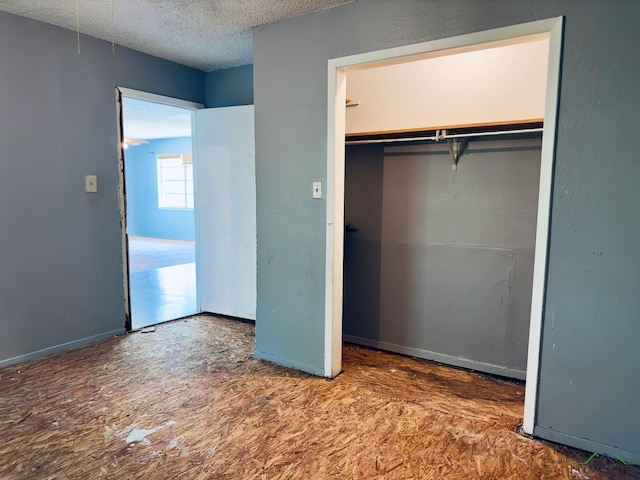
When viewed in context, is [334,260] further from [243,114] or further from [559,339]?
[243,114]

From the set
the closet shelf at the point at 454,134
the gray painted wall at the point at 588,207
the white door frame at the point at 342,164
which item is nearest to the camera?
the gray painted wall at the point at 588,207

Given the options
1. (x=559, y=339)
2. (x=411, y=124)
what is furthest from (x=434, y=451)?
(x=411, y=124)

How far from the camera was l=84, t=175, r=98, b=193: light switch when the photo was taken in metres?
3.19

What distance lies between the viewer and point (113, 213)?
3.40 m

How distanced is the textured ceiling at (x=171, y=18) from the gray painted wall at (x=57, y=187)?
0.19 meters

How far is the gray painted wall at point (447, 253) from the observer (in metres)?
2.69

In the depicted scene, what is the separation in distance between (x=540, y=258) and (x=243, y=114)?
2804 millimetres

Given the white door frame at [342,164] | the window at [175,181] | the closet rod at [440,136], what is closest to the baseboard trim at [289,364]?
the white door frame at [342,164]

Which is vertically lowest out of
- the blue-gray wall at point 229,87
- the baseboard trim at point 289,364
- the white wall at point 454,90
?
the baseboard trim at point 289,364

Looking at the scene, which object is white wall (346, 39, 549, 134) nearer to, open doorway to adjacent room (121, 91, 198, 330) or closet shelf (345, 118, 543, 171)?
closet shelf (345, 118, 543, 171)

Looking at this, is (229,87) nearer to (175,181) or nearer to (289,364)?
(289,364)

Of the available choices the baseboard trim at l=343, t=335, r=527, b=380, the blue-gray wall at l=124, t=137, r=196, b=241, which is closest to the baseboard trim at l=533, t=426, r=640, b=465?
the baseboard trim at l=343, t=335, r=527, b=380

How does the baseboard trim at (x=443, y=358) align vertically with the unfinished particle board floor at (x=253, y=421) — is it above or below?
above

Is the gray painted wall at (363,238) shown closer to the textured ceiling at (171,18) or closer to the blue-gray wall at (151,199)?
the textured ceiling at (171,18)
